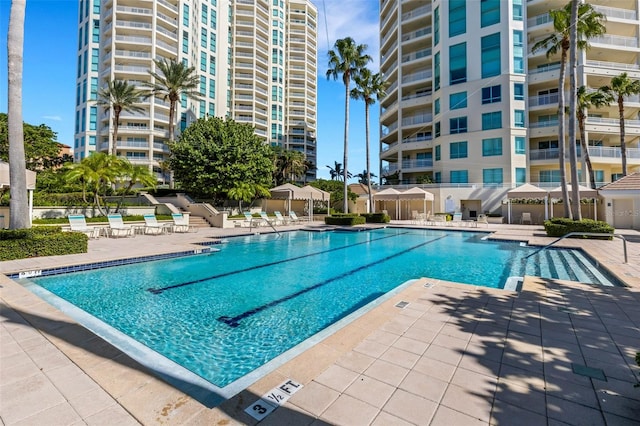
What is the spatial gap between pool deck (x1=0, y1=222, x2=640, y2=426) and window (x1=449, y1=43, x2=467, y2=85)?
3159 cm

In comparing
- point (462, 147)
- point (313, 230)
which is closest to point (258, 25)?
point (462, 147)

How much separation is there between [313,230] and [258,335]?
A: 1484 cm

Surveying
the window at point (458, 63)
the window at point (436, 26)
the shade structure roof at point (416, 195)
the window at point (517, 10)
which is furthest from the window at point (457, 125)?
the shade structure roof at point (416, 195)

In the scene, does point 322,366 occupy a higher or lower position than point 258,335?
higher

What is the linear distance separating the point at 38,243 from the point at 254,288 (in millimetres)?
6889

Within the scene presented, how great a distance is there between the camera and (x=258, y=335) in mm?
4707

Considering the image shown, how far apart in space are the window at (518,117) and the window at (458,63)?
588cm

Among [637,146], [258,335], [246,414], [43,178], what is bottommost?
[258,335]

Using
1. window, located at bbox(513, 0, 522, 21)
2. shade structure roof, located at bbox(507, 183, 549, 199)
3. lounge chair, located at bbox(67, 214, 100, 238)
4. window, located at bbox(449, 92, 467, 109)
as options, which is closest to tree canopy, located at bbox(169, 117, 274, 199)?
lounge chair, located at bbox(67, 214, 100, 238)

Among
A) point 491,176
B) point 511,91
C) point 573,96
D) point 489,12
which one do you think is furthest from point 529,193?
point 489,12

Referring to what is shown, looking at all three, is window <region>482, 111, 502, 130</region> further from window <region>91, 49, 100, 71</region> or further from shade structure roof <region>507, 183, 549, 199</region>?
window <region>91, 49, 100, 71</region>

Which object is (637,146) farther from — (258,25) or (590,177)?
(258,25)

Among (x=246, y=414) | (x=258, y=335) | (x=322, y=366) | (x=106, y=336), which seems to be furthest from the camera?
(x=258, y=335)

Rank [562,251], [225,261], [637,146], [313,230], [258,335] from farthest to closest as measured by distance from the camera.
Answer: [637,146] < [313,230] < [562,251] < [225,261] < [258,335]
